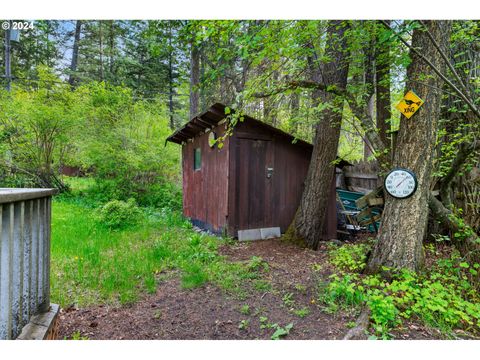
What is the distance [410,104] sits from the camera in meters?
2.64

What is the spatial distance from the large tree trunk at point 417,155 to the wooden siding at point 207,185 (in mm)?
2773

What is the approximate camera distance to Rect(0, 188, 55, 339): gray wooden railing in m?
1.33

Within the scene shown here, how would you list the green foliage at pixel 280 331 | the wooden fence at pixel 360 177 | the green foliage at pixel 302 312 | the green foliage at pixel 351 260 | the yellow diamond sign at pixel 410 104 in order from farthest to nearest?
the wooden fence at pixel 360 177 < the green foliage at pixel 351 260 < the yellow diamond sign at pixel 410 104 < the green foliage at pixel 302 312 < the green foliage at pixel 280 331

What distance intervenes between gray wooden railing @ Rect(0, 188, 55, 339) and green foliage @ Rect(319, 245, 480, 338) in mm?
2132

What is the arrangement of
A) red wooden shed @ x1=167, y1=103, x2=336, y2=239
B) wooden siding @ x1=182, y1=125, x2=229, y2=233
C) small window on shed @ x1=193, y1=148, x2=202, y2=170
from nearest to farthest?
1. red wooden shed @ x1=167, y1=103, x2=336, y2=239
2. wooden siding @ x1=182, y1=125, x2=229, y2=233
3. small window on shed @ x1=193, y1=148, x2=202, y2=170

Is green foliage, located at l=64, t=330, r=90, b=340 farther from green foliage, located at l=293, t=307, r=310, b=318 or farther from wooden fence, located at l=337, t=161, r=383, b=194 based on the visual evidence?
wooden fence, located at l=337, t=161, r=383, b=194

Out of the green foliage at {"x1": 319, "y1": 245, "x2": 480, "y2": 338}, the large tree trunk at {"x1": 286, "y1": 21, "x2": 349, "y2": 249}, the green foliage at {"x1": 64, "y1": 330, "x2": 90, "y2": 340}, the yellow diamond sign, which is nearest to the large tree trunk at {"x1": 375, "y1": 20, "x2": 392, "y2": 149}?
the large tree trunk at {"x1": 286, "y1": 21, "x2": 349, "y2": 249}

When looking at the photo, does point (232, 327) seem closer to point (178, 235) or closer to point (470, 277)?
point (470, 277)

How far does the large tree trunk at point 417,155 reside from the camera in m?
2.63

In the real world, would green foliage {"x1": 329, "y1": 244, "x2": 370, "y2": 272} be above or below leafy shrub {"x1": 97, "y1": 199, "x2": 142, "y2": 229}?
below

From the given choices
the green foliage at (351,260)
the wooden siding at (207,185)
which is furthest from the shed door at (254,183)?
the green foliage at (351,260)

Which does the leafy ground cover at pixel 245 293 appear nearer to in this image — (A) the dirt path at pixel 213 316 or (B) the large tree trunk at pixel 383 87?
(A) the dirt path at pixel 213 316

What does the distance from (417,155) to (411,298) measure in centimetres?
129
